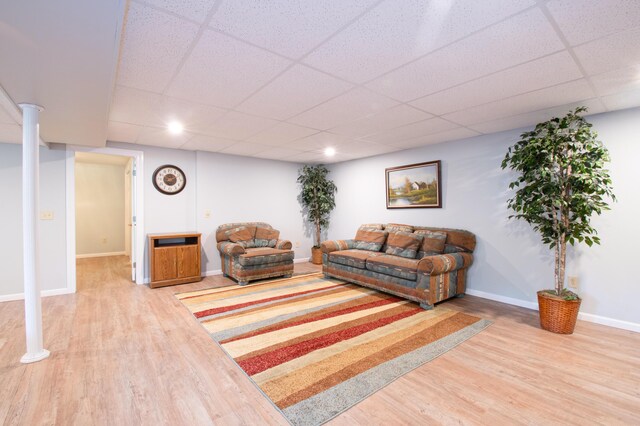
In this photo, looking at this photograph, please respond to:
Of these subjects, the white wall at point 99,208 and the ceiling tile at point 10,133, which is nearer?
the ceiling tile at point 10,133

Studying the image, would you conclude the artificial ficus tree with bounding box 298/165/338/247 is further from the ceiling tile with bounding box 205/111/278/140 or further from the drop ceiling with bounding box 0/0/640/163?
the drop ceiling with bounding box 0/0/640/163

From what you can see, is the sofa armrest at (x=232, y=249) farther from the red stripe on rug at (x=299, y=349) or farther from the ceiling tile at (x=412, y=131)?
the ceiling tile at (x=412, y=131)

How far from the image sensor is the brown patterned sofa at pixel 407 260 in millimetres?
3609

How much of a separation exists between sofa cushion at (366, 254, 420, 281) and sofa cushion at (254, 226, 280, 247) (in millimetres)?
2032

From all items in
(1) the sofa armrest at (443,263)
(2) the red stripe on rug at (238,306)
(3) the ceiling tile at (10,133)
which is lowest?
(2) the red stripe on rug at (238,306)

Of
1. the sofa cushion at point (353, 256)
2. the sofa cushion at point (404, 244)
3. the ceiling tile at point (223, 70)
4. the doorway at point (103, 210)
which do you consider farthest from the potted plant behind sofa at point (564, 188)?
the doorway at point (103, 210)

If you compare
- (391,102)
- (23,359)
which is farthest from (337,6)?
(23,359)

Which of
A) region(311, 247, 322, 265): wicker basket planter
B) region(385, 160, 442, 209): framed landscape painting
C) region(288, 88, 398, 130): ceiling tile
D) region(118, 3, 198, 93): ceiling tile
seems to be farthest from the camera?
region(311, 247, 322, 265): wicker basket planter

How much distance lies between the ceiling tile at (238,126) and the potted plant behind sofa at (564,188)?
113 inches

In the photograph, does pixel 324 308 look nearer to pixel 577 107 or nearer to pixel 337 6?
pixel 337 6

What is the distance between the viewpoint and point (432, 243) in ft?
13.9

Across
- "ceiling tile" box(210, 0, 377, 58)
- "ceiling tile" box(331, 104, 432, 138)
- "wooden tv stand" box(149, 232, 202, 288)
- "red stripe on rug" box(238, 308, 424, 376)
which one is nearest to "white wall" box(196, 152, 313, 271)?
"wooden tv stand" box(149, 232, 202, 288)

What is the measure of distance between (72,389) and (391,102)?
11.1 feet

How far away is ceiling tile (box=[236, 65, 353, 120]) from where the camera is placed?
90.4 inches
